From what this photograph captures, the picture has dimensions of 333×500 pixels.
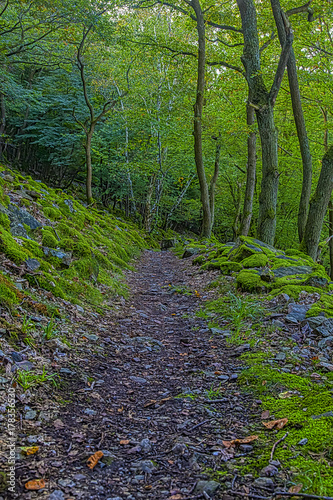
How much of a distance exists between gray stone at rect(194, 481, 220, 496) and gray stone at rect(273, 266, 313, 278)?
189 inches

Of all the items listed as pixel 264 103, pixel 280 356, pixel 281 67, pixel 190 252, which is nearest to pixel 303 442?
pixel 280 356

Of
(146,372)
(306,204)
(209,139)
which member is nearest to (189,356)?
(146,372)

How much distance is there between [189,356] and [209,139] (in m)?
14.2

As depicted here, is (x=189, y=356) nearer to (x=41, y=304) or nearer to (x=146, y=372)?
(x=146, y=372)

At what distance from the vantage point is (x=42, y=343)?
3502 millimetres

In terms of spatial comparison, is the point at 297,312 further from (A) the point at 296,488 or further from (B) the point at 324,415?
(A) the point at 296,488

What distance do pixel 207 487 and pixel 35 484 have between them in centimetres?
98

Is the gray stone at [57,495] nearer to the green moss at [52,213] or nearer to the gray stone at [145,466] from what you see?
the gray stone at [145,466]

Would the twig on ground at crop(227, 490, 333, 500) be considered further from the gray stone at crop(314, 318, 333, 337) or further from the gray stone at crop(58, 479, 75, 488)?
the gray stone at crop(314, 318, 333, 337)

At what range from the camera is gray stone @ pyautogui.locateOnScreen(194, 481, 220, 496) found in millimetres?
1912

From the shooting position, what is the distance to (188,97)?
1731cm

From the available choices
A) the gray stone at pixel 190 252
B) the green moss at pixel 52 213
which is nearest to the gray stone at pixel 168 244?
the gray stone at pixel 190 252

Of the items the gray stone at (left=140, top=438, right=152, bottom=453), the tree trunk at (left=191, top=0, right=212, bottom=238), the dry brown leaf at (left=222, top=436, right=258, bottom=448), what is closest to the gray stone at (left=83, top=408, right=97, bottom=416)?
the gray stone at (left=140, top=438, right=152, bottom=453)

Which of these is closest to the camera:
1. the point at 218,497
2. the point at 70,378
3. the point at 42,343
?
the point at 218,497
